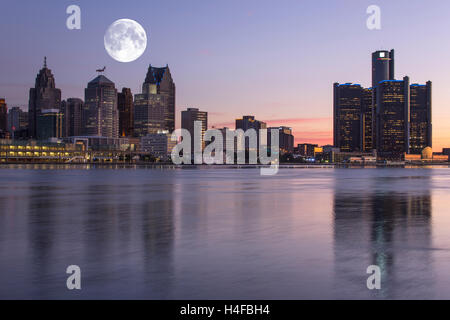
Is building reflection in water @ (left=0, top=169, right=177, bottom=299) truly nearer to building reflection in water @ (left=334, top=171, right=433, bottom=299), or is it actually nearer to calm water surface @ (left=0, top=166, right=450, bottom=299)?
calm water surface @ (left=0, top=166, right=450, bottom=299)

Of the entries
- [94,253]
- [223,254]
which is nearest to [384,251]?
[223,254]

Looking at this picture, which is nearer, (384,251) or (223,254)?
(223,254)

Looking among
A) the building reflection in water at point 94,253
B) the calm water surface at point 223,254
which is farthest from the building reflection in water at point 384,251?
the building reflection in water at point 94,253

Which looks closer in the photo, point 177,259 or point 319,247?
point 177,259

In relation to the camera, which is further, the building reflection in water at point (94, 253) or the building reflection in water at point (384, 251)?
the building reflection in water at point (384, 251)

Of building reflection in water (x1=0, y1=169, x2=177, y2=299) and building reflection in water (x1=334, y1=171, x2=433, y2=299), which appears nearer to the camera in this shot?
building reflection in water (x1=0, y1=169, x2=177, y2=299)

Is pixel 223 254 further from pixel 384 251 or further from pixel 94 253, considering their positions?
pixel 384 251

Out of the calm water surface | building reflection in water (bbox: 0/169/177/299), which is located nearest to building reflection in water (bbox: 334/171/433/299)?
the calm water surface

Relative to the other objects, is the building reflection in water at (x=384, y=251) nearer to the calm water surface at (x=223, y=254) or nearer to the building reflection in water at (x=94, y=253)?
the calm water surface at (x=223, y=254)
